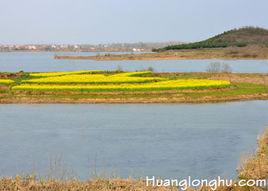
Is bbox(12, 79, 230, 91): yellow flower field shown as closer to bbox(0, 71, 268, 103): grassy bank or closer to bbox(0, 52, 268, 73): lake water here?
bbox(0, 71, 268, 103): grassy bank

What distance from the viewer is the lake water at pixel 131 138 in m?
12.5

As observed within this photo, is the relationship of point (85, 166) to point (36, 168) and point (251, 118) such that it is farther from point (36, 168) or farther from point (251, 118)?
point (251, 118)

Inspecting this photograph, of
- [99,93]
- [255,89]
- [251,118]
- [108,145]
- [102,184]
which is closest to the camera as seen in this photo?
[102,184]

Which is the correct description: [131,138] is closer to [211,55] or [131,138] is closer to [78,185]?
[78,185]

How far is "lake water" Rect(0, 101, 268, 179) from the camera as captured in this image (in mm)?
12453

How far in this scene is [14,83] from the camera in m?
29.2

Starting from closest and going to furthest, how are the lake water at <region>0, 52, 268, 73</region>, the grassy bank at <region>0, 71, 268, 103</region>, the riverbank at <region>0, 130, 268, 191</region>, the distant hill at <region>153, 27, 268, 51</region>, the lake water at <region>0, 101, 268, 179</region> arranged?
the riverbank at <region>0, 130, 268, 191</region>, the lake water at <region>0, 101, 268, 179</region>, the grassy bank at <region>0, 71, 268, 103</region>, the lake water at <region>0, 52, 268, 73</region>, the distant hill at <region>153, 27, 268, 51</region>

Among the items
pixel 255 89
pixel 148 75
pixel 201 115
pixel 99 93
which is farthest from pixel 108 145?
pixel 148 75

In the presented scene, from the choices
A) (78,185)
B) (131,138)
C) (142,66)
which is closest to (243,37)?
(142,66)

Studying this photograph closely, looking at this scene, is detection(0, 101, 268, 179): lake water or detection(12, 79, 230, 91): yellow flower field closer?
detection(0, 101, 268, 179): lake water

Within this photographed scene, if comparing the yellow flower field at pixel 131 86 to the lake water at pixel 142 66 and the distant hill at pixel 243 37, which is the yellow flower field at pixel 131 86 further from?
the distant hill at pixel 243 37

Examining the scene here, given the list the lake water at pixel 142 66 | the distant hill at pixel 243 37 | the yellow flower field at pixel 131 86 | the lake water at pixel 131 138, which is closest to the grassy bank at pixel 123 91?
the yellow flower field at pixel 131 86

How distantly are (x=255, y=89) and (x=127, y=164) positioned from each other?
16384 mm

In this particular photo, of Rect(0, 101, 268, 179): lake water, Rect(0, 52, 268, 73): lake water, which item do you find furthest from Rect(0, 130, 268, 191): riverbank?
Rect(0, 52, 268, 73): lake water
